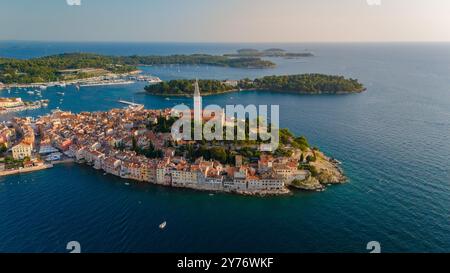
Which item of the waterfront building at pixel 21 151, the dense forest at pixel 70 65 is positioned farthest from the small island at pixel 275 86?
the waterfront building at pixel 21 151

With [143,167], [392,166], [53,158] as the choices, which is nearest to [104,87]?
[53,158]

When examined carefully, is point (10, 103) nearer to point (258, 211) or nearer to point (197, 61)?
point (258, 211)

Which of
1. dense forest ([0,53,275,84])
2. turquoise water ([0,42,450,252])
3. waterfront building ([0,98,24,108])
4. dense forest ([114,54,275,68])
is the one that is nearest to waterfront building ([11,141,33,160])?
turquoise water ([0,42,450,252])

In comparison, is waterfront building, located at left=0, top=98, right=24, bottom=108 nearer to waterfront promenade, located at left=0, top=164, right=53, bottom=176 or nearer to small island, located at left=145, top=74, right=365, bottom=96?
small island, located at left=145, top=74, right=365, bottom=96

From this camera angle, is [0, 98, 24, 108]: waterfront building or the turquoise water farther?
[0, 98, 24, 108]: waterfront building

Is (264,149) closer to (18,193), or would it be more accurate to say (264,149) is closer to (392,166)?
(392,166)

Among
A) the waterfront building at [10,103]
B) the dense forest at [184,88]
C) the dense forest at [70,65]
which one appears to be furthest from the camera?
the dense forest at [70,65]

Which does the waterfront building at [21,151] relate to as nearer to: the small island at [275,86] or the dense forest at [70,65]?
the small island at [275,86]

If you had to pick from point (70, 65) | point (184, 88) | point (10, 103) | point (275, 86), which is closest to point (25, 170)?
point (10, 103)
